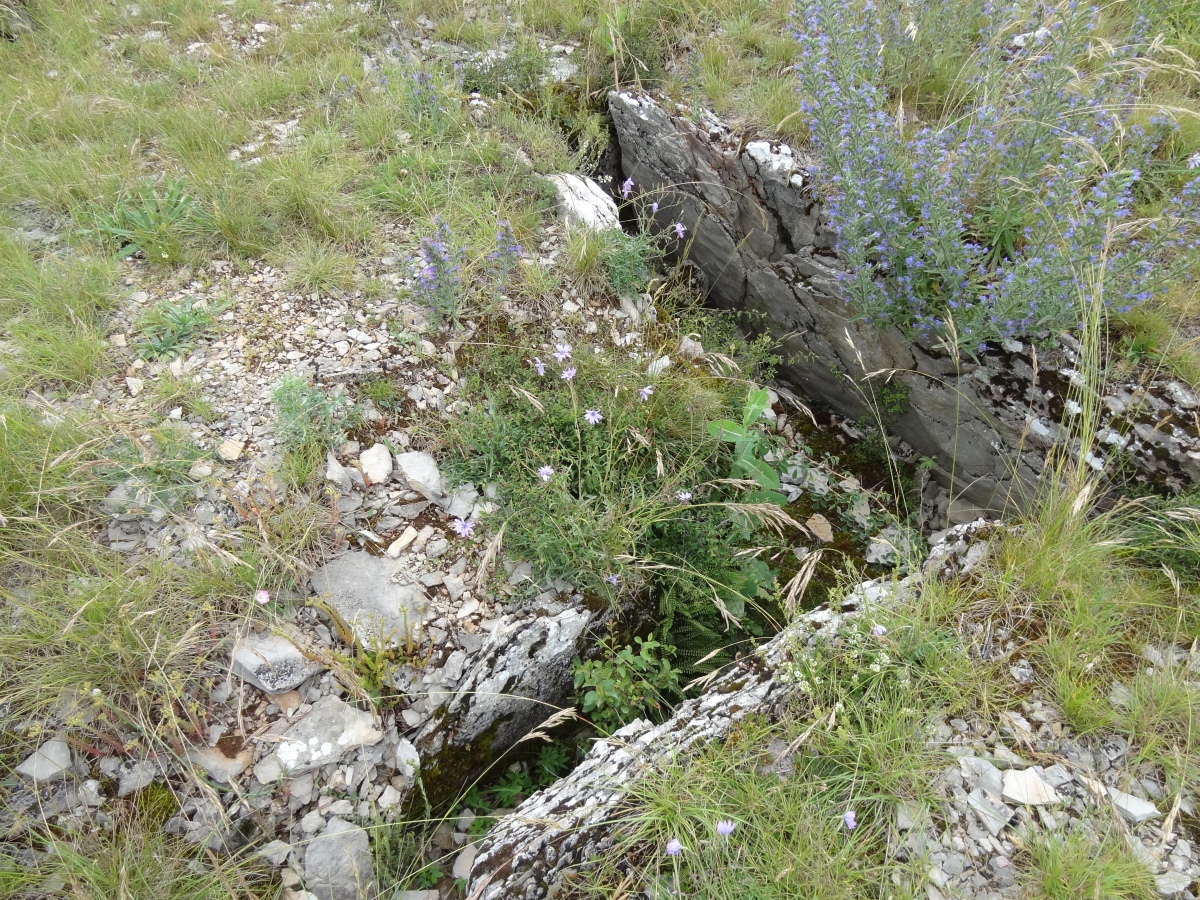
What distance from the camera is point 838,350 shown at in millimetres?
4406

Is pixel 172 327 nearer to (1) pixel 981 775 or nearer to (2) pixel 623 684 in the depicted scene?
(2) pixel 623 684

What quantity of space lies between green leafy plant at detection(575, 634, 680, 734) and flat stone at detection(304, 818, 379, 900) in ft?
3.42

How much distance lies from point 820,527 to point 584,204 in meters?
2.72

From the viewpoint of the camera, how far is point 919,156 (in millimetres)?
3678

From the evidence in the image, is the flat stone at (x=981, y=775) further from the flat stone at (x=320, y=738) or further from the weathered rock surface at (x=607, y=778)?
the flat stone at (x=320, y=738)

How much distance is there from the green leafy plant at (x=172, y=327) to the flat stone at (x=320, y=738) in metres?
2.22

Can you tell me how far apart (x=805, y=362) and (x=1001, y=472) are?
1.41 metres

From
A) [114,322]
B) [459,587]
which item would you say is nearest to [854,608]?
[459,587]

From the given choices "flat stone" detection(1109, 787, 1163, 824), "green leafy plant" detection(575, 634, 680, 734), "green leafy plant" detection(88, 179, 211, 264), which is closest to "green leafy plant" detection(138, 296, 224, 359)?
"green leafy plant" detection(88, 179, 211, 264)

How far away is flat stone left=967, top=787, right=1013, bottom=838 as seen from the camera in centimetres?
223

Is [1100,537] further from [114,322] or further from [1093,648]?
[114,322]

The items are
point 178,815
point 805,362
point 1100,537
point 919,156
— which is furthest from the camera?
point 805,362

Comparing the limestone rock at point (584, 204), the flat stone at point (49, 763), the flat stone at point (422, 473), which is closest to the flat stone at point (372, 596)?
the flat stone at point (422, 473)

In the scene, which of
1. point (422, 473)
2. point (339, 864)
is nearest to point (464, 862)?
point (339, 864)
